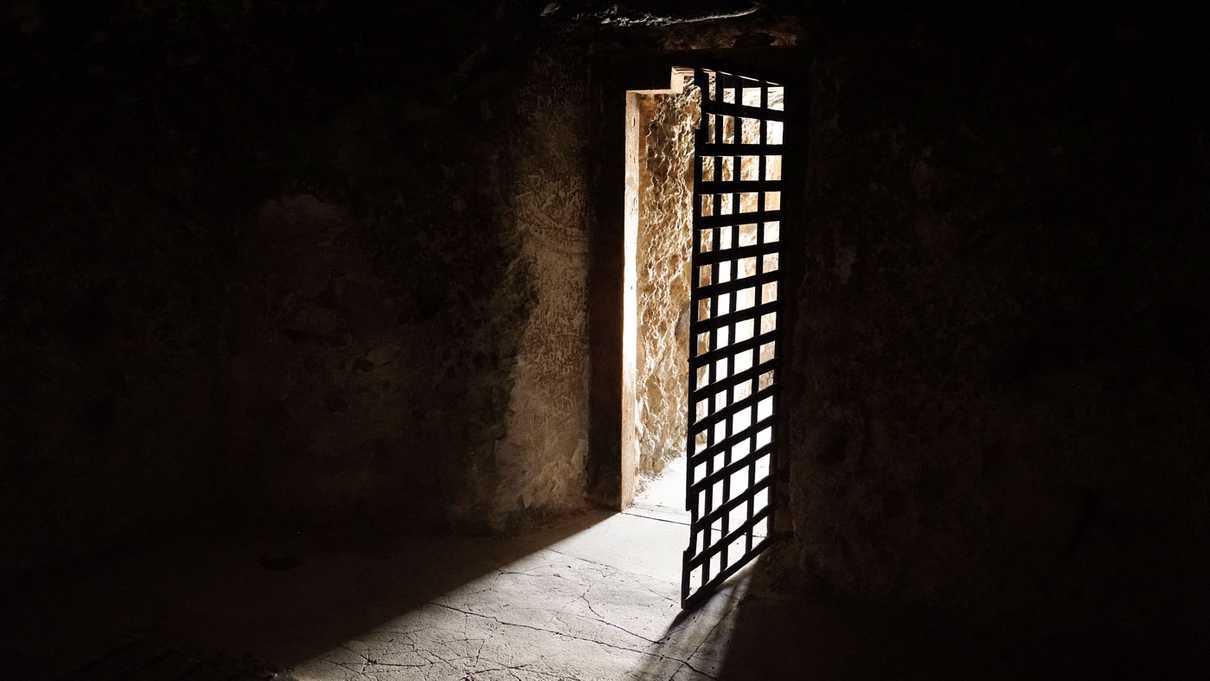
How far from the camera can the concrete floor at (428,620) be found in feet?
10.3

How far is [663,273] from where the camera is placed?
517cm

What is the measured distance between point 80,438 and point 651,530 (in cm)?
246

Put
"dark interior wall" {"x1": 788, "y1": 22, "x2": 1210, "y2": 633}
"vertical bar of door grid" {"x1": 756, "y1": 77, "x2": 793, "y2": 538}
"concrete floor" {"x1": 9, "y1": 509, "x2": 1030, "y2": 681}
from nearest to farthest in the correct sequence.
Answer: "dark interior wall" {"x1": 788, "y1": 22, "x2": 1210, "y2": 633} → "concrete floor" {"x1": 9, "y1": 509, "x2": 1030, "y2": 681} → "vertical bar of door grid" {"x1": 756, "y1": 77, "x2": 793, "y2": 538}

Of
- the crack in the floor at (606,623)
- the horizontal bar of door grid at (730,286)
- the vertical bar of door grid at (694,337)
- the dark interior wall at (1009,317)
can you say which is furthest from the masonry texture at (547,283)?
the crack in the floor at (606,623)

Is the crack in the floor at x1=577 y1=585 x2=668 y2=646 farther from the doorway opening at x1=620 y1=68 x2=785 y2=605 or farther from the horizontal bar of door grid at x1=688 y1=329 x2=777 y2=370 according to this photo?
the horizontal bar of door grid at x1=688 y1=329 x2=777 y2=370

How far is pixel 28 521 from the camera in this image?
3672 millimetres

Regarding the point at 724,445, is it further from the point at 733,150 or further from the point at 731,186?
the point at 733,150

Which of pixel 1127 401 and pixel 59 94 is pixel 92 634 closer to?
pixel 59 94

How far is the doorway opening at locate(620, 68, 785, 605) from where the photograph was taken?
136 inches

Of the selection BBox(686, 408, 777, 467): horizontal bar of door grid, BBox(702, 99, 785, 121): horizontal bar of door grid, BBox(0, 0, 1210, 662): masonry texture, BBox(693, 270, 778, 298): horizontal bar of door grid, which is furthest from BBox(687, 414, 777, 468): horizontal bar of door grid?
BBox(702, 99, 785, 121): horizontal bar of door grid

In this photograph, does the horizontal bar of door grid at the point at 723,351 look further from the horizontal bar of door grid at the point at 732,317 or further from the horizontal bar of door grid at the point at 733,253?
the horizontal bar of door grid at the point at 733,253

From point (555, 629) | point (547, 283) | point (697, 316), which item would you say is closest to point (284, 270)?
point (547, 283)

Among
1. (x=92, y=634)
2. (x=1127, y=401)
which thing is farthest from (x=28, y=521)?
(x=1127, y=401)

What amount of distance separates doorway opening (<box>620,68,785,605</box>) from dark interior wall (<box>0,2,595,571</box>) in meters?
0.47
